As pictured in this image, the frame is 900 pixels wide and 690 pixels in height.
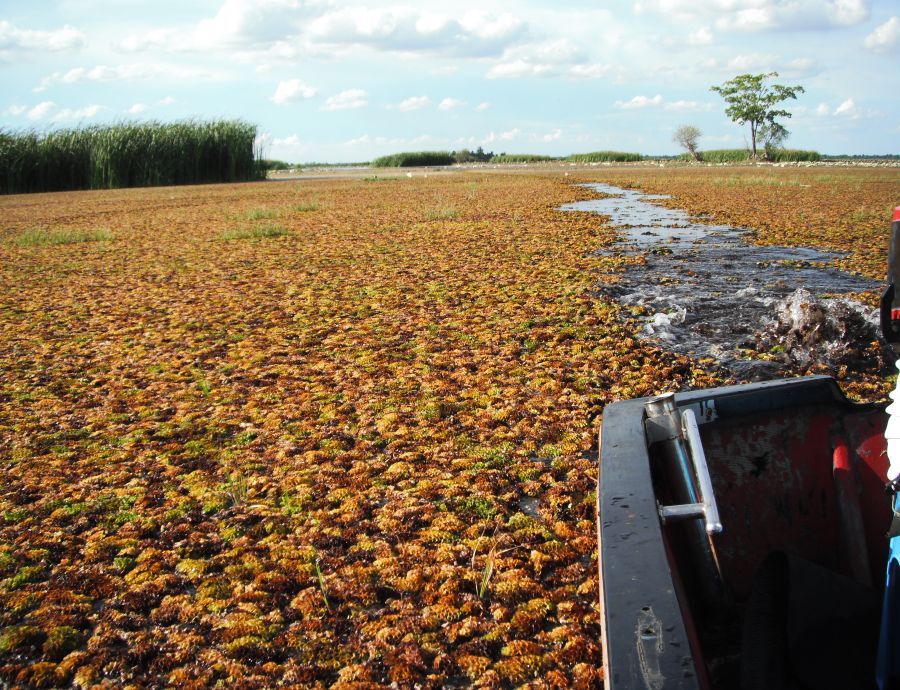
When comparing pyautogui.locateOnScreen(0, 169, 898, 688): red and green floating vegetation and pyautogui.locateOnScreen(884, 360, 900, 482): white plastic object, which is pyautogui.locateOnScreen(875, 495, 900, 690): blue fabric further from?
pyautogui.locateOnScreen(0, 169, 898, 688): red and green floating vegetation

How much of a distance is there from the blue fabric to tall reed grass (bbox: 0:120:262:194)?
27.7 metres

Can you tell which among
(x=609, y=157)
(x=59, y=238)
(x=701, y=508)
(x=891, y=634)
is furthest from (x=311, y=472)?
(x=609, y=157)

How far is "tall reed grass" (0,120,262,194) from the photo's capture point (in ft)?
80.5

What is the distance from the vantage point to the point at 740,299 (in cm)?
619

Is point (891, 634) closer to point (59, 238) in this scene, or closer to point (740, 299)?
point (740, 299)

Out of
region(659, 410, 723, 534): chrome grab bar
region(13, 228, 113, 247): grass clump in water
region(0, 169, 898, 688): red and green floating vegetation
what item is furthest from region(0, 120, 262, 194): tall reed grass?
region(659, 410, 723, 534): chrome grab bar

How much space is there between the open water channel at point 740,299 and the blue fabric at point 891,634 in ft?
9.89

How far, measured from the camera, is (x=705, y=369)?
4355 mm

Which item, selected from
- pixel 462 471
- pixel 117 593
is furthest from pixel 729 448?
pixel 117 593

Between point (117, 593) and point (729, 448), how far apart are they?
194 centimetres

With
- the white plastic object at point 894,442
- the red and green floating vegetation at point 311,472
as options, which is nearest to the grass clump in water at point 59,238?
the red and green floating vegetation at point 311,472

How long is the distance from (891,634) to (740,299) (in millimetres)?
5193

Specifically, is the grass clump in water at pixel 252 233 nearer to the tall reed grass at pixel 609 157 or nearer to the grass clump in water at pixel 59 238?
the grass clump in water at pixel 59 238

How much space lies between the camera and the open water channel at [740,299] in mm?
4527
